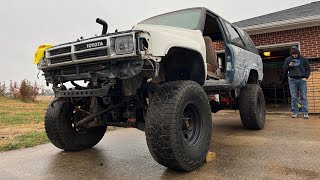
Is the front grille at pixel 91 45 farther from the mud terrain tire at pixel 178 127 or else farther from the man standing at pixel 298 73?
the man standing at pixel 298 73

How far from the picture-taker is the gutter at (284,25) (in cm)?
863

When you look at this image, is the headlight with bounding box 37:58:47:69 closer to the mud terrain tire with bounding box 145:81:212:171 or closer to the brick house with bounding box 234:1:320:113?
the mud terrain tire with bounding box 145:81:212:171

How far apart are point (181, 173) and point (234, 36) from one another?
3384 millimetres

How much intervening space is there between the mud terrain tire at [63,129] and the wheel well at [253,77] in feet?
12.5

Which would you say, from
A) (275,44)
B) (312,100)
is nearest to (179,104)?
(312,100)

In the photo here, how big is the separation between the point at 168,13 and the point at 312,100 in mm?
5697

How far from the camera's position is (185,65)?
3.85m

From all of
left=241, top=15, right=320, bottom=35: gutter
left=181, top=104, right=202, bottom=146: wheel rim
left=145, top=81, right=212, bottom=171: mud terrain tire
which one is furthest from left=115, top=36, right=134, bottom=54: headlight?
left=241, top=15, right=320, bottom=35: gutter

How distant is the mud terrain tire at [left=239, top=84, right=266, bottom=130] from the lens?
548 centimetres

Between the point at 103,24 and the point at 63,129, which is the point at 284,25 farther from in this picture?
the point at 63,129

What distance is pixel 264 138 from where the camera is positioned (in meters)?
4.86

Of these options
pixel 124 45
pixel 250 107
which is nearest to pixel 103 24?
pixel 124 45

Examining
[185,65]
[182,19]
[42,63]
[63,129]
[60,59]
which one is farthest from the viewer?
[182,19]

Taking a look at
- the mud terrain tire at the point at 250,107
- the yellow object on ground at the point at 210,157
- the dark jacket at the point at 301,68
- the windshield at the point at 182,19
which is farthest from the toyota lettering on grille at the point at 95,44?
the dark jacket at the point at 301,68
